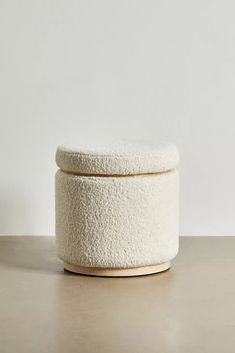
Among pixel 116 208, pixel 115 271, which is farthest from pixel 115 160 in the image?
pixel 115 271

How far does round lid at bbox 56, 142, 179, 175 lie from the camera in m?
1.59

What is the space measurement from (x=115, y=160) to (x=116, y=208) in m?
0.08

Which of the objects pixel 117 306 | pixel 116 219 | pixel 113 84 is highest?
pixel 113 84

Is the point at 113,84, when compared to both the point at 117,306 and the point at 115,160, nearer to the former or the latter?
the point at 115,160

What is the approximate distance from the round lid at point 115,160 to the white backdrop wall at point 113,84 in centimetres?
23

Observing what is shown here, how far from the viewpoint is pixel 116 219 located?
1.59 m

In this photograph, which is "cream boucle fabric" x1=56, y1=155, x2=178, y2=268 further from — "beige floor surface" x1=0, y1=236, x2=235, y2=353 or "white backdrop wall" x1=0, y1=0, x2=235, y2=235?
"white backdrop wall" x1=0, y1=0, x2=235, y2=235

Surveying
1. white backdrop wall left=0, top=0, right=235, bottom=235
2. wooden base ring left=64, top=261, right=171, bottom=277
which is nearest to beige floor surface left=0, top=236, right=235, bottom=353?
wooden base ring left=64, top=261, right=171, bottom=277

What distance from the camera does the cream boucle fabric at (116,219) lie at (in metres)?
1.59

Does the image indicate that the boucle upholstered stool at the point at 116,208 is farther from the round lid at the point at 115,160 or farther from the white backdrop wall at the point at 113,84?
the white backdrop wall at the point at 113,84

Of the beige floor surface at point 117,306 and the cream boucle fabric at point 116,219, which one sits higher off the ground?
the cream boucle fabric at point 116,219

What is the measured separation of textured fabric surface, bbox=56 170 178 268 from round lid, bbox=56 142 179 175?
13 millimetres

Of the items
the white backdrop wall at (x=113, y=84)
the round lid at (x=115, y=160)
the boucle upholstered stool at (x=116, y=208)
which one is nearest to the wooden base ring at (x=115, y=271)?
the boucle upholstered stool at (x=116, y=208)

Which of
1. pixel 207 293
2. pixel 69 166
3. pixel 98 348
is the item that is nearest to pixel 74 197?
pixel 69 166
